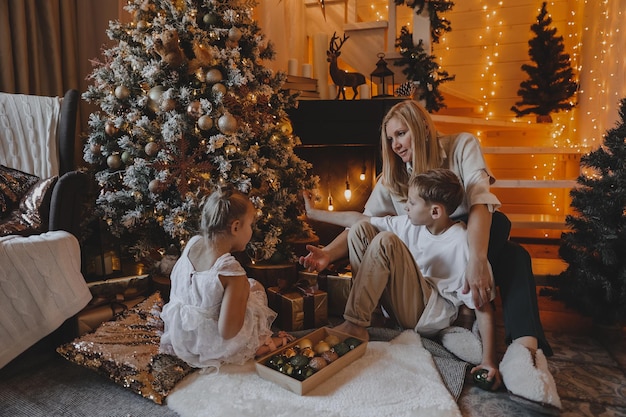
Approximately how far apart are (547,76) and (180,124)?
2.92 meters

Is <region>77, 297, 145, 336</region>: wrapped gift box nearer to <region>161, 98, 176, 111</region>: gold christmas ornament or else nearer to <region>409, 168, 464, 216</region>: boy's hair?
<region>161, 98, 176, 111</region>: gold christmas ornament

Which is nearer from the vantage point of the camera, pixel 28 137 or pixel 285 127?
pixel 28 137

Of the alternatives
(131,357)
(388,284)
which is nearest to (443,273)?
(388,284)

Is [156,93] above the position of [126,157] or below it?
above

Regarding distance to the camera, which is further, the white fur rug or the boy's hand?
the boy's hand

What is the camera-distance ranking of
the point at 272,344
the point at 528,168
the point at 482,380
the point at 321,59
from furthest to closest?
the point at 528,168, the point at 321,59, the point at 272,344, the point at 482,380

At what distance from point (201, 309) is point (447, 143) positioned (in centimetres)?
114

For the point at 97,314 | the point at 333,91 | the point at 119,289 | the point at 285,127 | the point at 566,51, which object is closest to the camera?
the point at 97,314

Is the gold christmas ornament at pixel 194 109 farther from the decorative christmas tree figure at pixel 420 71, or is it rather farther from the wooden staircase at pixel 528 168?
the wooden staircase at pixel 528 168

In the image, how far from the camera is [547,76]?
340 centimetres

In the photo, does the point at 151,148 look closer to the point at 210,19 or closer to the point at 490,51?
the point at 210,19

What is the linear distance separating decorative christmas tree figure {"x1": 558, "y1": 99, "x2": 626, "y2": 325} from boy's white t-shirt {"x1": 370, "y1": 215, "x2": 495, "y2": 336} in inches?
23.1

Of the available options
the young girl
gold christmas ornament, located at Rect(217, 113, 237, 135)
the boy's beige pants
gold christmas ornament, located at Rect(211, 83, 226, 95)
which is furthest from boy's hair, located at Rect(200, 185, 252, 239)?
gold christmas ornament, located at Rect(211, 83, 226, 95)

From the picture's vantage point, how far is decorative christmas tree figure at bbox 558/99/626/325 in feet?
5.50
